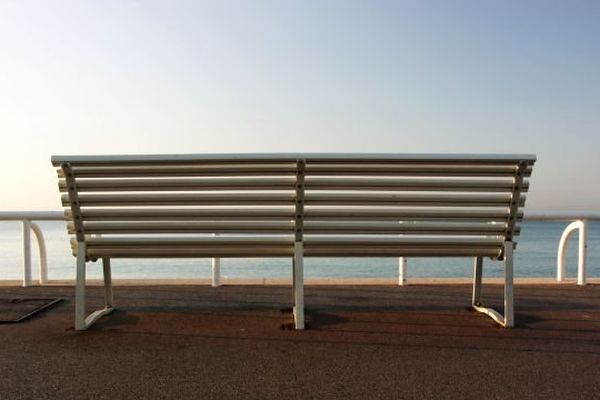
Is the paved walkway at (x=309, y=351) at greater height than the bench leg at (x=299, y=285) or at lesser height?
lesser

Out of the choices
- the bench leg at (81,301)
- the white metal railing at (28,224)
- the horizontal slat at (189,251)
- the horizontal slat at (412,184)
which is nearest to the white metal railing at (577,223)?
the horizontal slat at (412,184)

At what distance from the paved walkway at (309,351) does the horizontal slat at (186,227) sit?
2.36 ft

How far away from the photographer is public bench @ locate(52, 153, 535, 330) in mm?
3750

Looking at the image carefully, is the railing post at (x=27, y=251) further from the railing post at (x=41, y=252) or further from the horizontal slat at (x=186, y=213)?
the horizontal slat at (x=186, y=213)

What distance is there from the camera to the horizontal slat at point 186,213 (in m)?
3.87

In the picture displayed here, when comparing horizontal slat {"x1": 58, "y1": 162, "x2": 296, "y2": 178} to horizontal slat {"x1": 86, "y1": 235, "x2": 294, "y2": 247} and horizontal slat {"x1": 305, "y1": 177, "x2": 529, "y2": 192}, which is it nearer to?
horizontal slat {"x1": 305, "y1": 177, "x2": 529, "y2": 192}

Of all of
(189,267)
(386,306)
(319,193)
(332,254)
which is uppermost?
(319,193)

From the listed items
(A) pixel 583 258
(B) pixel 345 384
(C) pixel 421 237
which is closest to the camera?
(B) pixel 345 384

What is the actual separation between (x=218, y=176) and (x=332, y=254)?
1.08 metres

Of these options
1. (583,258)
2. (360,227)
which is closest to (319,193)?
(360,227)

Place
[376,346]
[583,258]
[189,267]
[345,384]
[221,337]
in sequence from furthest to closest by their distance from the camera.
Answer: [189,267] < [583,258] < [221,337] < [376,346] < [345,384]

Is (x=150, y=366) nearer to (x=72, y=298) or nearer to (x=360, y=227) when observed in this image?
(x=360, y=227)

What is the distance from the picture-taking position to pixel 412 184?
3852mm

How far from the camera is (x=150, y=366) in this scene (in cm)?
294
